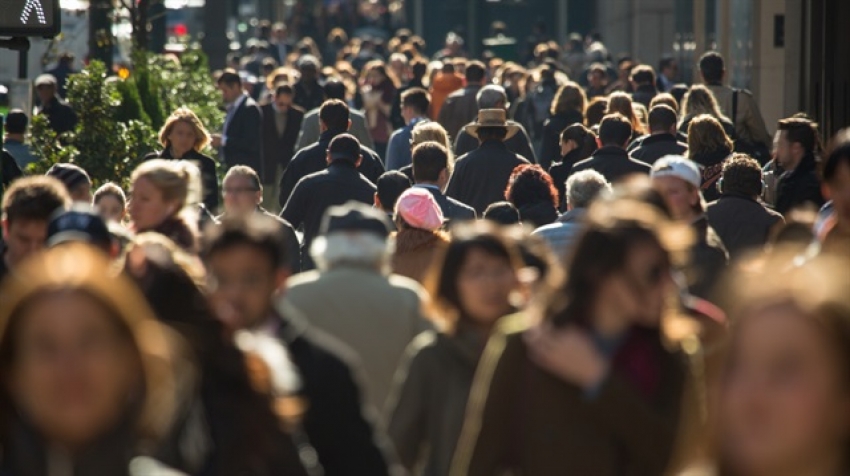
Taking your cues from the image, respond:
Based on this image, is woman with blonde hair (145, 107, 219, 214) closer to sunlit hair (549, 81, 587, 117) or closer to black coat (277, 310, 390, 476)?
sunlit hair (549, 81, 587, 117)

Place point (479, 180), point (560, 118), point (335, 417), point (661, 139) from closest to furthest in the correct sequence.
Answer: point (335, 417) < point (479, 180) < point (661, 139) < point (560, 118)

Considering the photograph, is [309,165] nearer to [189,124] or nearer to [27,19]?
[189,124]

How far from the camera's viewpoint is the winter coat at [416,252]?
9211 millimetres

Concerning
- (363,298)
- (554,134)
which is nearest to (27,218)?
(363,298)

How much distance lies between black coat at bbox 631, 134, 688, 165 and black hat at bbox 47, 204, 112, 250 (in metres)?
8.16

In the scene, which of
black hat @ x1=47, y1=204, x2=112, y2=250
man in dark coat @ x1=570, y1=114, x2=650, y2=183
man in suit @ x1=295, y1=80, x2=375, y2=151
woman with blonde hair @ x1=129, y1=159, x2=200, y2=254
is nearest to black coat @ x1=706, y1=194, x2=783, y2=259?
man in dark coat @ x1=570, y1=114, x2=650, y2=183

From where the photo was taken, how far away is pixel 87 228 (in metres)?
6.92

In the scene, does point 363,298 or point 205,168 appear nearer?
point 363,298

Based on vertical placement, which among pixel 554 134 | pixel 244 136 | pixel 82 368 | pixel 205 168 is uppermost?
pixel 82 368

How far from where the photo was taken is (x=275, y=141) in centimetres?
2083

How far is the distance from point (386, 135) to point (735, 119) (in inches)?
252

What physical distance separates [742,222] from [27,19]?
385cm

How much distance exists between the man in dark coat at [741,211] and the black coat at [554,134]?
7.09m

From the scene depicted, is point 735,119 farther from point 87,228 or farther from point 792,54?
point 87,228
